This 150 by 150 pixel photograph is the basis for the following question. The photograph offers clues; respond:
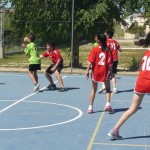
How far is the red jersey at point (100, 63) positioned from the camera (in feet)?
31.0

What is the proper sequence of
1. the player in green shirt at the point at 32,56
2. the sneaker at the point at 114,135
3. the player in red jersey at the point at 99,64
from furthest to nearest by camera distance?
the player in green shirt at the point at 32,56 < the player in red jersey at the point at 99,64 < the sneaker at the point at 114,135

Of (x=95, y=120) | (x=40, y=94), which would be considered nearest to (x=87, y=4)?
(x=40, y=94)

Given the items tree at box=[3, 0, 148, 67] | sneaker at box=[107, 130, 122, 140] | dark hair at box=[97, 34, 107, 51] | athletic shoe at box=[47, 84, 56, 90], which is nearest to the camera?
sneaker at box=[107, 130, 122, 140]

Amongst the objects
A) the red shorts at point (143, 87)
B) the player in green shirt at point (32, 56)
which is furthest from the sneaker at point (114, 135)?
the player in green shirt at point (32, 56)

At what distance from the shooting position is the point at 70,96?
12.3 m

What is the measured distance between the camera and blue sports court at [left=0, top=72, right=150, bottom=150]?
276 inches

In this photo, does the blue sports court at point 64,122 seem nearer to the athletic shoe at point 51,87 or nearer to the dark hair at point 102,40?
the athletic shoe at point 51,87

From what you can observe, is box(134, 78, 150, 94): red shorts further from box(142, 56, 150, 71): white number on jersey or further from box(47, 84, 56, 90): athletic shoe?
box(47, 84, 56, 90): athletic shoe

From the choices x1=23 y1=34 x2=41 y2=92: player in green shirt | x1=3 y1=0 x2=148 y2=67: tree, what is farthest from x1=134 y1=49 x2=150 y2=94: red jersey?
x1=3 y1=0 x2=148 y2=67: tree

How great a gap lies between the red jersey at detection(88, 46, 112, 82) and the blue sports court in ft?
2.80

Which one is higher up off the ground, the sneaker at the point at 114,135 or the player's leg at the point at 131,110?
the player's leg at the point at 131,110

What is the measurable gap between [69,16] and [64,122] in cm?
1141

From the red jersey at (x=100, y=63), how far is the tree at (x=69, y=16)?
9.82m

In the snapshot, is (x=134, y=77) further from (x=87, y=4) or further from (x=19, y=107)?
(x=19, y=107)
